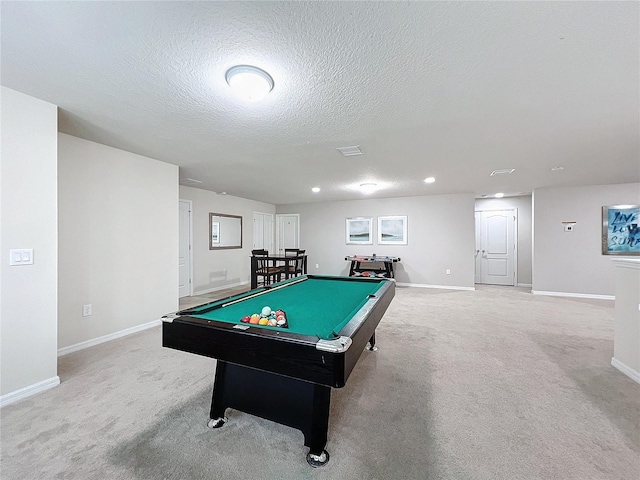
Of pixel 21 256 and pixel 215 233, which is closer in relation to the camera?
pixel 21 256

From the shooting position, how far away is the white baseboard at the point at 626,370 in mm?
2271

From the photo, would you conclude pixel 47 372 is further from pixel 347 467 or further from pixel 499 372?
pixel 499 372

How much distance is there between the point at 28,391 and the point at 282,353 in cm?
232

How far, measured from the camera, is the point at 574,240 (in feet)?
18.3

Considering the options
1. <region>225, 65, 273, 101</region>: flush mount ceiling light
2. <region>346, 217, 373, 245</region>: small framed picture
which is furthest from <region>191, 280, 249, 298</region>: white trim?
<region>225, 65, 273, 101</region>: flush mount ceiling light

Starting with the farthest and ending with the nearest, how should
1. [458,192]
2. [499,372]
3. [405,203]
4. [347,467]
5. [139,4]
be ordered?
[405,203] → [458,192] → [499,372] → [347,467] → [139,4]

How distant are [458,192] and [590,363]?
4323mm

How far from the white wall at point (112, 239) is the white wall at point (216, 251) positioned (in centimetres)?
188

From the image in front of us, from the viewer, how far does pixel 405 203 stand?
6.88 meters

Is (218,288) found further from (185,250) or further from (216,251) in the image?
(185,250)

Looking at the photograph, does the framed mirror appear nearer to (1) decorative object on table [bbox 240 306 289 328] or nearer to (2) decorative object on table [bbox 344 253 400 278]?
(2) decorative object on table [bbox 344 253 400 278]

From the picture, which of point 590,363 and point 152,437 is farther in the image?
point 590,363

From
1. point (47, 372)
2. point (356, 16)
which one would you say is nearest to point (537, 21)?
point (356, 16)

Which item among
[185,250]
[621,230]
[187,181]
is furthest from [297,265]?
[621,230]
